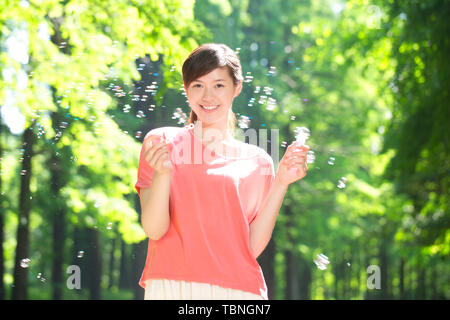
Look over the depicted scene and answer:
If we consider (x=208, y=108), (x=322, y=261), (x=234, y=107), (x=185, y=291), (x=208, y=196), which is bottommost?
(x=185, y=291)

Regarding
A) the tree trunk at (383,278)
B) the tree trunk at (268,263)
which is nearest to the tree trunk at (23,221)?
the tree trunk at (268,263)

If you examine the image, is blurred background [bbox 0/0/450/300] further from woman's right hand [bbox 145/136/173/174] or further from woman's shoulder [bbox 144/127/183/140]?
woman's right hand [bbox 145/136/173/174]

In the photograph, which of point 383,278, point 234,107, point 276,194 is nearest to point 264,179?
point 276,194

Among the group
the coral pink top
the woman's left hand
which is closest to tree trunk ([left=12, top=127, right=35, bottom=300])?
the coral pink top

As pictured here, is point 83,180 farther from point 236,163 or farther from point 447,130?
point 236,163

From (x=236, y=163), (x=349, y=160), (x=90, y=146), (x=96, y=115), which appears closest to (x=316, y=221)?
(x=349, y=160)

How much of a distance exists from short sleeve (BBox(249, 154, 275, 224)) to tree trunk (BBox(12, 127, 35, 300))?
147 inches

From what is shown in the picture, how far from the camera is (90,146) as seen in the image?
6.39 meters

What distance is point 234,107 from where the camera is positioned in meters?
3.36

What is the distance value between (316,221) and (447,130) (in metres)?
5.92

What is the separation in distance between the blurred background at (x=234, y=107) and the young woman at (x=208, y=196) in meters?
0.91

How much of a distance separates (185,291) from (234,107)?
5.03 ft

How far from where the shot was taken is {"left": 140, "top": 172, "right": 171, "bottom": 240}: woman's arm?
2.01 metres

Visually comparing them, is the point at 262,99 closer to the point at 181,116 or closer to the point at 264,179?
the point at 181,116
